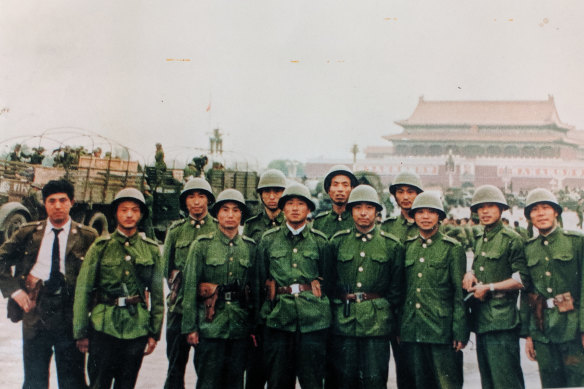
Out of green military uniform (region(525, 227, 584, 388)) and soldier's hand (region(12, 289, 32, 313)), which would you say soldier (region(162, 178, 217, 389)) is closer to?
soldier's hand (region(12, 289, 32, 313))

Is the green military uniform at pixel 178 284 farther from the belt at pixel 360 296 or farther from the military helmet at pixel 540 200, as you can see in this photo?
the military helmet at pixel 540 200

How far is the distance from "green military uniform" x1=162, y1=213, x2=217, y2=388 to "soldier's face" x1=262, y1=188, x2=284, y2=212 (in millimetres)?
374

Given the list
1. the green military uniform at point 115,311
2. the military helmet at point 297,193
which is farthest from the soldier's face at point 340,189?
the green military uniform at point 115,311

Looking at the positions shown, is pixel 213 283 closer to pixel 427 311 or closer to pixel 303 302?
pixel 303 302

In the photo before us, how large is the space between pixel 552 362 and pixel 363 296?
1328 millimetres

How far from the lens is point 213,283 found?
2.96m

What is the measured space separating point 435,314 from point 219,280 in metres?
1.25

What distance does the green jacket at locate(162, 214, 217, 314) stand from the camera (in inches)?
130

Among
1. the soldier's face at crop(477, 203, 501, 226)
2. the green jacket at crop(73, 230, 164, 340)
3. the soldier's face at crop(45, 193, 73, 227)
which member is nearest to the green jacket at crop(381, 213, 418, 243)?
the soldier's face at crop(477, 203, 501, 226)

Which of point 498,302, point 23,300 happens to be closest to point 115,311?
point 23,300

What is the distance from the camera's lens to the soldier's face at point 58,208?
3191 mm

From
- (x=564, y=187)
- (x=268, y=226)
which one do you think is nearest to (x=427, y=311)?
(x=268, y=226)

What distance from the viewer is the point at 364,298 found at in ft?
9.84

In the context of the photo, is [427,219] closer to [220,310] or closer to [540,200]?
[540,200]
